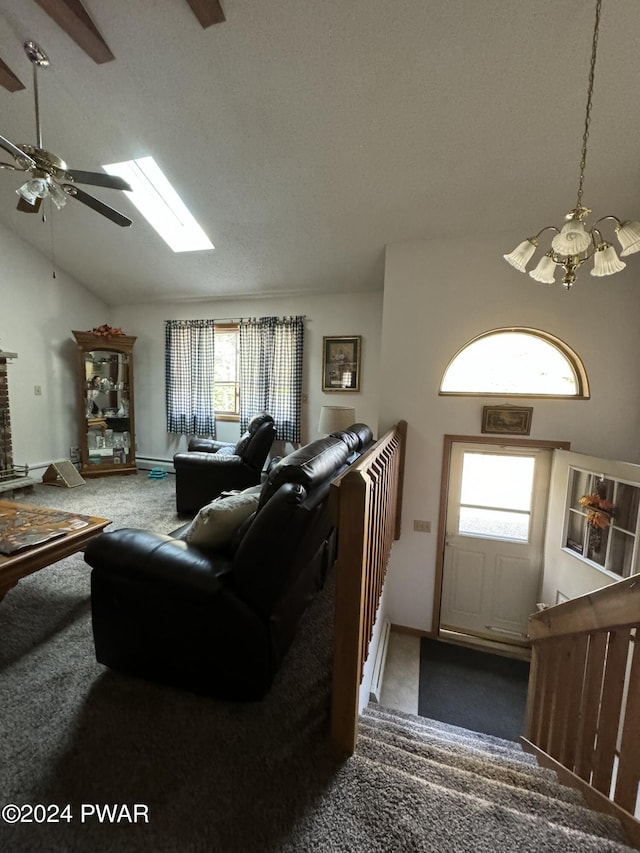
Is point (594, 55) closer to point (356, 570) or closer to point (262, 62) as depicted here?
point (262, 62)

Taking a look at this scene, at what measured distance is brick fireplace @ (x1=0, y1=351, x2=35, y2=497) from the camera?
402 centimetres

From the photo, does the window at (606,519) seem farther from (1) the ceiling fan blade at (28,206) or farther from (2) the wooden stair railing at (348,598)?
(1) the ceiling fan blade at (28,206)

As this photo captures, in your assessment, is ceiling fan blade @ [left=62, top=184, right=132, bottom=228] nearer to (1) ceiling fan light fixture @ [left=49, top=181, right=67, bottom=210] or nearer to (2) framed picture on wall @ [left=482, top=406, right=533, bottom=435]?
(1) ceiling fan light fixture @ [left=49, top=181, right=67, bottom=210]

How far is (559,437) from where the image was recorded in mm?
2814

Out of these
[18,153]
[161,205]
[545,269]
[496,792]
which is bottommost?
[496,792]

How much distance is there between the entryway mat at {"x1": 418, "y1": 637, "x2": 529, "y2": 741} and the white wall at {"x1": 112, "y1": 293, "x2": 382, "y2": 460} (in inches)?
98.7

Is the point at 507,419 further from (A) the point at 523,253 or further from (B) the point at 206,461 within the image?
(B) the point at 206,461

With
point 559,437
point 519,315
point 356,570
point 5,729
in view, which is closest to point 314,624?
point 356,570

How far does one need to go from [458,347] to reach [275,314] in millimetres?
2602

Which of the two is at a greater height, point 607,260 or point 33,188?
point 33,188

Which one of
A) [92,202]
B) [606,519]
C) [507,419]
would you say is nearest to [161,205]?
[92,202]

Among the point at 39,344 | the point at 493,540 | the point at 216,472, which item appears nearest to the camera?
the point at 493,540

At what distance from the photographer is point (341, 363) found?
14.5ft

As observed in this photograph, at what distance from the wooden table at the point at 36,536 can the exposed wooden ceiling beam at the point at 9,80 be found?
3.00m
